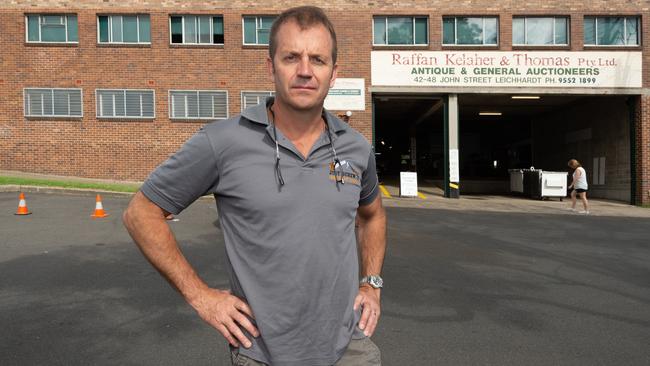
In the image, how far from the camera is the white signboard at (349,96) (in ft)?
67.6

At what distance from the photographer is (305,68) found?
5.50ft

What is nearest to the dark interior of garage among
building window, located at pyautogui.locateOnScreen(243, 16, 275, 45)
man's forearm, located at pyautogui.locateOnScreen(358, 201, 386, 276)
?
building window, located at pyautogui.locateOnScreen(243, 16, 275, 45)

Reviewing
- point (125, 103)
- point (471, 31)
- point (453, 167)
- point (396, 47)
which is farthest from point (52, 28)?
point (453, 167)

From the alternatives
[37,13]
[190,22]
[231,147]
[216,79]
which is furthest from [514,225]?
[37,13]

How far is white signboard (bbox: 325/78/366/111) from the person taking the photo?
20.6 m

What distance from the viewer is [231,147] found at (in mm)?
1638

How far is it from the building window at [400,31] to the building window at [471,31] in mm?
949

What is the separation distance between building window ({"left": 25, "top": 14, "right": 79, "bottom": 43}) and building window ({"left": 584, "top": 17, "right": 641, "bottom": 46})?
2202 cm

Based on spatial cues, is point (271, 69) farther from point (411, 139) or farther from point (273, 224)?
point (411, 139)

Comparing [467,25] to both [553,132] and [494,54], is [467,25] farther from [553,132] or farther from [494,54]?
[553,132]

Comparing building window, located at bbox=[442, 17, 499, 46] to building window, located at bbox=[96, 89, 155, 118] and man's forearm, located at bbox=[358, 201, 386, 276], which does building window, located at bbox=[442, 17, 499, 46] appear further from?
man's forearm, located at bbox=[358, 201, 386, 276]

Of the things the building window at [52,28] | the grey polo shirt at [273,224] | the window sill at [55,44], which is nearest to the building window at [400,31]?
the window sill at [55,44]

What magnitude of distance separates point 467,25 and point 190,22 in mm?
11901

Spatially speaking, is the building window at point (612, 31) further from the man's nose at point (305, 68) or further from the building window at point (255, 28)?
→ the man's nose at point (305, 68)
